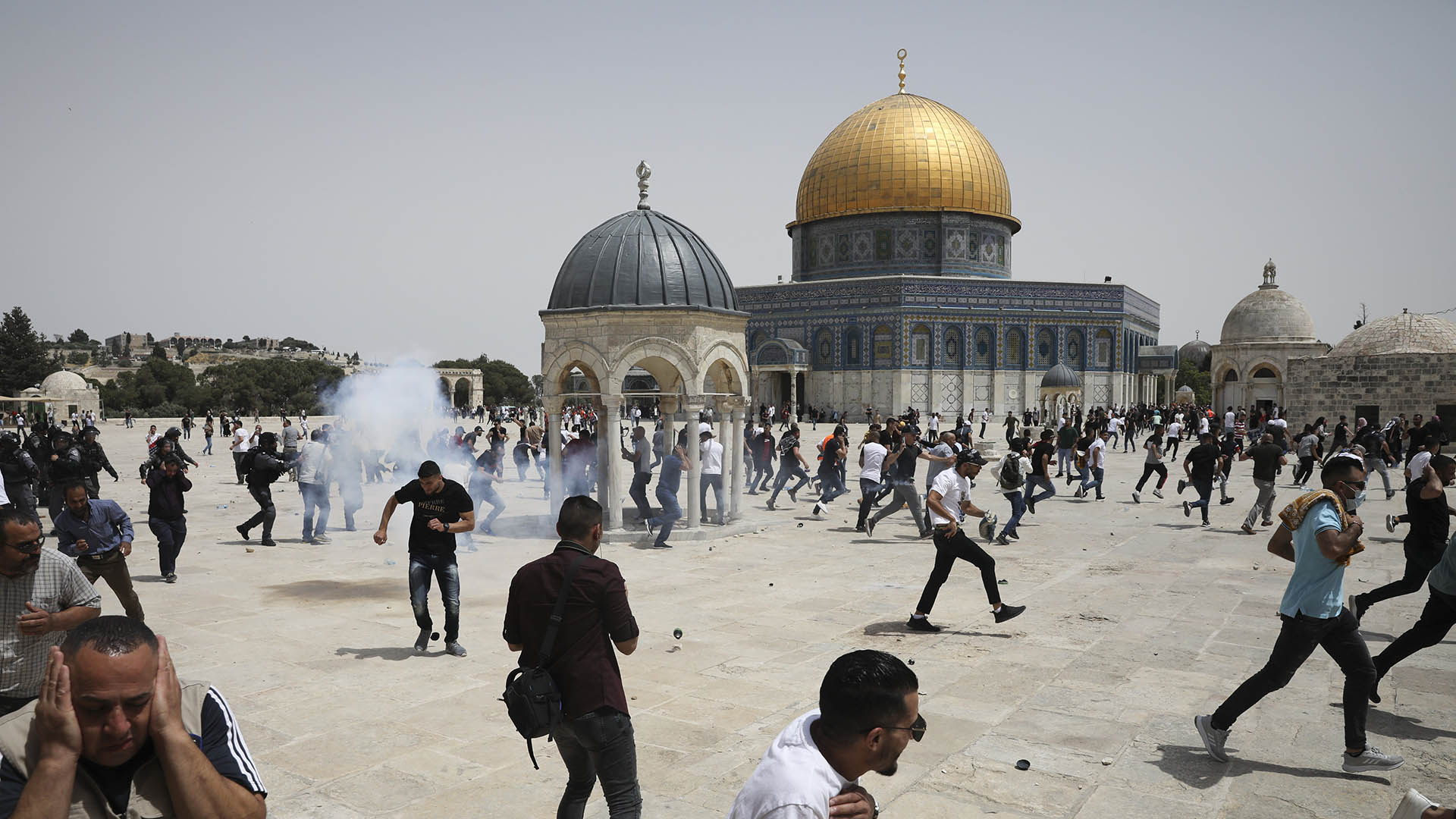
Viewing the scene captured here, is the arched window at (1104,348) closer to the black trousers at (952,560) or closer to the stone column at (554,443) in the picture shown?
the stone column at (554,443)

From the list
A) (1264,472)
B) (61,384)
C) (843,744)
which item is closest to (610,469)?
(1264,472)

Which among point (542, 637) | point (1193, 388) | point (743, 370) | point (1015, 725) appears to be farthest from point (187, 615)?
point (1193, 388)

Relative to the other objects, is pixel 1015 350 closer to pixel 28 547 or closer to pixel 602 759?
pixel 602 759

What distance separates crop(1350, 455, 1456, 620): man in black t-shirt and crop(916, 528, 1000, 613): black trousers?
2.54 m

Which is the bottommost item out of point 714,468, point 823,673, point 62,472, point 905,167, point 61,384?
point 823,673

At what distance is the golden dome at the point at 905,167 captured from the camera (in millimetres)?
52375

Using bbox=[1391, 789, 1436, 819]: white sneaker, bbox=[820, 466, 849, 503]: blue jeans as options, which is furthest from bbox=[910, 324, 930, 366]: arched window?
bbox=[1391, 789, 1436, 819]: white sneaker

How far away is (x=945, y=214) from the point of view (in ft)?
172

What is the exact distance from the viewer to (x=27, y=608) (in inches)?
157

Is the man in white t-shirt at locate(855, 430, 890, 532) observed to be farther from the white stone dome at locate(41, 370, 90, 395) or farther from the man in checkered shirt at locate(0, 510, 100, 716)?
the white stone dome at locate(41, 370, 90, 395)

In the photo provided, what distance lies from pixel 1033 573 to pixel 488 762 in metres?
7.33

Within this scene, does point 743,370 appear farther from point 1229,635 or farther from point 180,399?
point 180,399

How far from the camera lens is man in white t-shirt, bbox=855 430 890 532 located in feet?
46.3

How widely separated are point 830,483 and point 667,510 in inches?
170
